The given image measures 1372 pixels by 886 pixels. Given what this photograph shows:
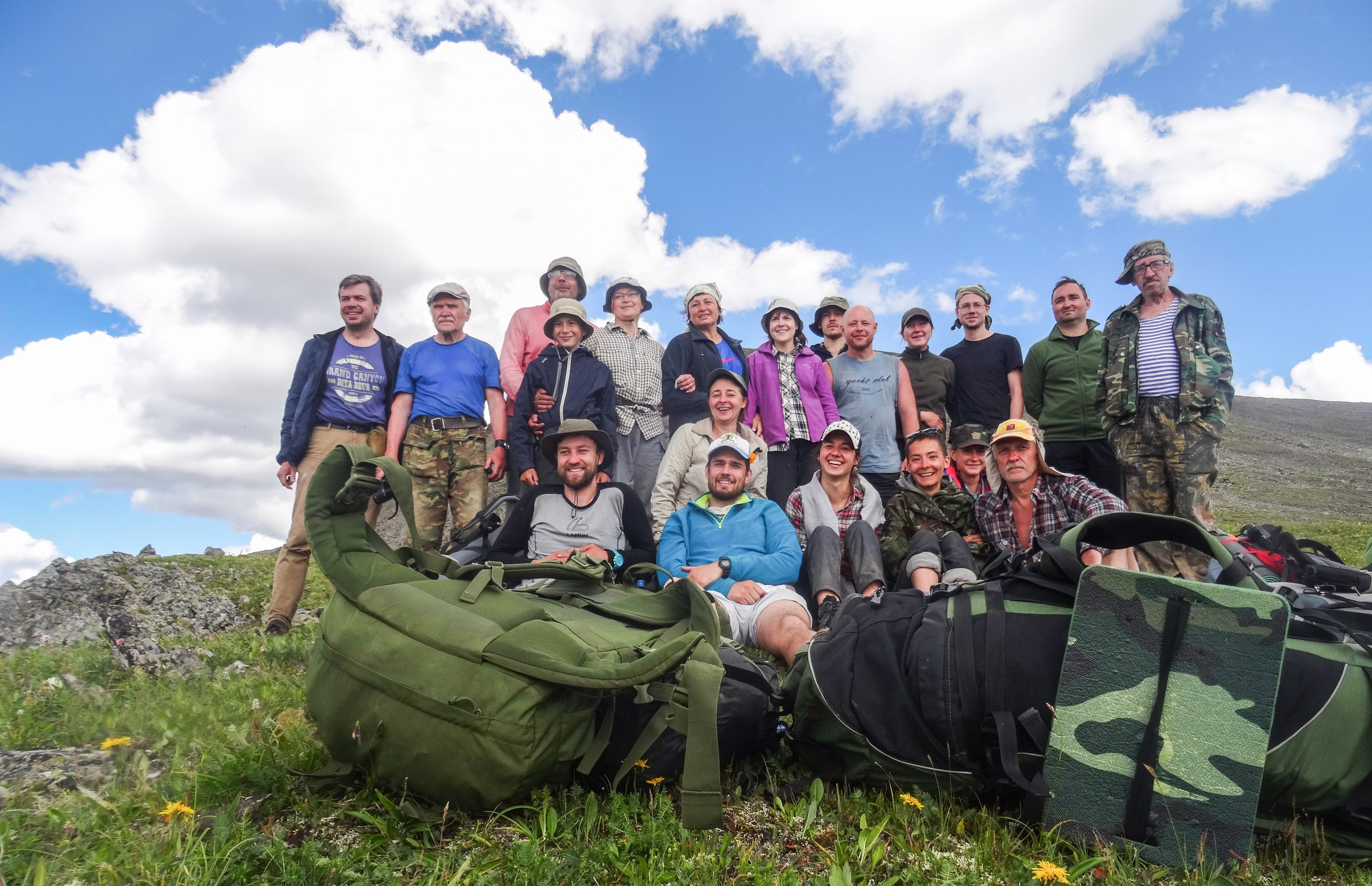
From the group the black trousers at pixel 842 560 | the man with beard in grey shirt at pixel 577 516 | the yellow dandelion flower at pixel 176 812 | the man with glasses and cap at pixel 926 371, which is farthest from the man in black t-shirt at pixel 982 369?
the yellow dandelion flower at pixel 176 812

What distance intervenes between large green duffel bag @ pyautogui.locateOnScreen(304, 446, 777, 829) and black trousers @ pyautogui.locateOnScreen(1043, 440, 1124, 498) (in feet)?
19.9

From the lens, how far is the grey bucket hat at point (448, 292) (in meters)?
7.65

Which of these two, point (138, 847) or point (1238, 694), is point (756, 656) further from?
point (138, 847)

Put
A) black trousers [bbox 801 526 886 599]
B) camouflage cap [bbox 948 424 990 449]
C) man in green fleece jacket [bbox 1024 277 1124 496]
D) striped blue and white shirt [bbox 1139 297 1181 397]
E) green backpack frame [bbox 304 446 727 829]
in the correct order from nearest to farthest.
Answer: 1. green backpack frame [bbox 304 446 727 829]
2. black trousers [bbox 801 526 886 599]
3. striped blue and white shirt [bbox 1139 297 1181 397]
4. camouflage cap [bbox 948 424 990 449]
5. man in green fleece jacket [bbox 1024 277 1124 496]

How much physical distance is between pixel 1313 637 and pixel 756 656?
321cm

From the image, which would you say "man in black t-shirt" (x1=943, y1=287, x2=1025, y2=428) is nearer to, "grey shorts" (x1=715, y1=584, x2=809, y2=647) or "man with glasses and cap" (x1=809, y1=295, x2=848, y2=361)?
"man with glasses and cap" (x1=809, y1=295, x2=848, y2=361)

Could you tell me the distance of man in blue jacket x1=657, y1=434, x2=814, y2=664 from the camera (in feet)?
18.2

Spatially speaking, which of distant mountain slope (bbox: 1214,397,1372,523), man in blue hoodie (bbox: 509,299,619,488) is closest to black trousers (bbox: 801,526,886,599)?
man in blue hoodie (bbox: 509,299,619,488)

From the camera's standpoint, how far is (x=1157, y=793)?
245cm

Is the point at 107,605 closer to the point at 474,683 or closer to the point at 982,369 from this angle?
the point at 474,683

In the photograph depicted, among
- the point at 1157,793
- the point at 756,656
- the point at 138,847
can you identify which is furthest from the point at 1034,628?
the point at 138,847

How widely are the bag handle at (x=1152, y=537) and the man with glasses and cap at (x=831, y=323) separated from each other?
6.29m

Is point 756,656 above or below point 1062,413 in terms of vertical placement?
below

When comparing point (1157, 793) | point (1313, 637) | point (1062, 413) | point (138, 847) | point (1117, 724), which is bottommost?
point (138, 847)
